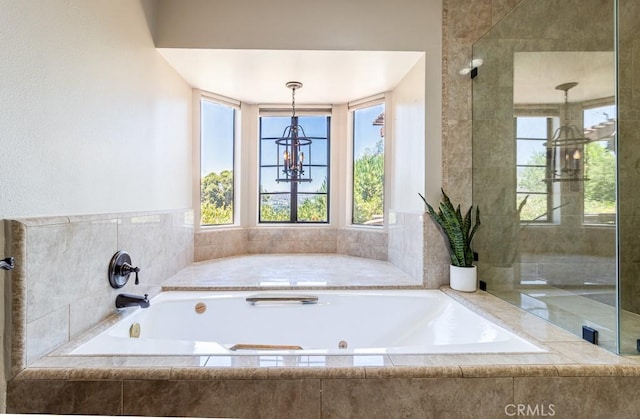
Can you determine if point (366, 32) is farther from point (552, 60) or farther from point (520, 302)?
point (520, 302)

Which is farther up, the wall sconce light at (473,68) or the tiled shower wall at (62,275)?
the wall sconce light at (473,68)

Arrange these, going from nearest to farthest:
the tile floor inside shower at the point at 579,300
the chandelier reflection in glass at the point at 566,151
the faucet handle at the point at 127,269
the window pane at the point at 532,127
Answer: the tile floor inside shower at the point at 579,300 < the faucet handle at the point at 127,269 < the chandelier reflection in glass at the point at 566,151 < the window pane at the point at 532,127

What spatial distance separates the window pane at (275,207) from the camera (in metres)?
3.15

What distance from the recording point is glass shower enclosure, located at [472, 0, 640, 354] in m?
1.43

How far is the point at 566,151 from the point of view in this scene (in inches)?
66.6

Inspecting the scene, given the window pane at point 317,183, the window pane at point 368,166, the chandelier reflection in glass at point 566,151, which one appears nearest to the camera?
the chandelier reflection in glass at point 566,151

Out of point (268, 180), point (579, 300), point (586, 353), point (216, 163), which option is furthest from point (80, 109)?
point (579, 300)

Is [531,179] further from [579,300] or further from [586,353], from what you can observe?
[586,353]

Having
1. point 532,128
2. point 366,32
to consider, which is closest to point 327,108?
point 366,32

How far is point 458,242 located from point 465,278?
8.6 inches

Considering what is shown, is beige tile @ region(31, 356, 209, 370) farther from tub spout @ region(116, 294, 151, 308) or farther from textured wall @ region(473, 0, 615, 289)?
textured wall @ region(473, 0, 615, 289)

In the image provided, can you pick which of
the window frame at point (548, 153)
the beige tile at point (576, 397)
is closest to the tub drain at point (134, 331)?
the beige tile at point (576, 397)

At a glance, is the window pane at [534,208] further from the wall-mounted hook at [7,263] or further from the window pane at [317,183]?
the wall-mounted hook at [7,263]

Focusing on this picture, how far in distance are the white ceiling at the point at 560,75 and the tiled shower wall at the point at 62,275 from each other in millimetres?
2299
